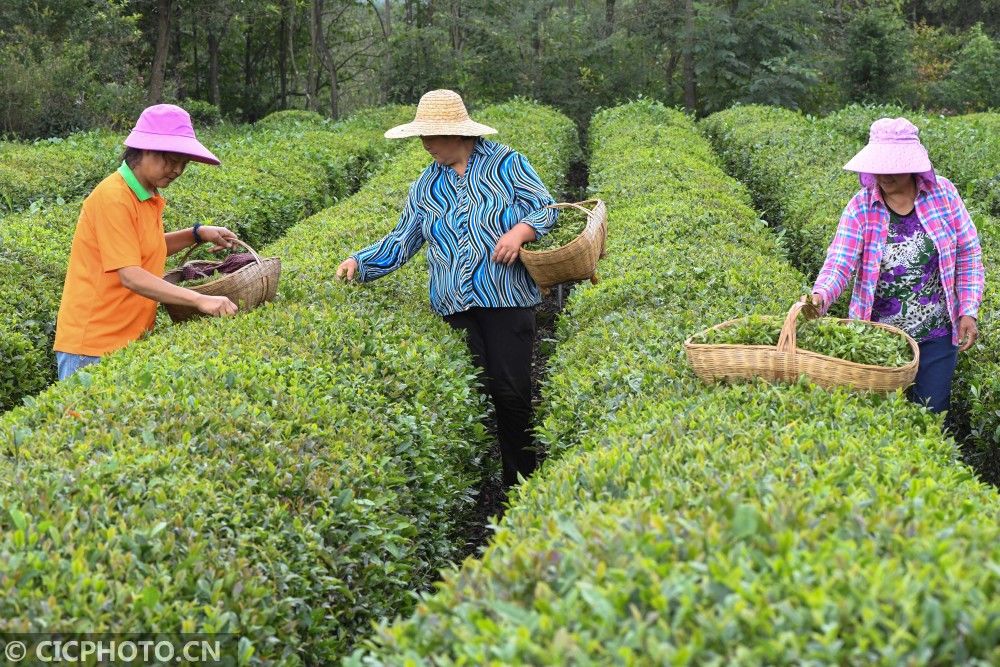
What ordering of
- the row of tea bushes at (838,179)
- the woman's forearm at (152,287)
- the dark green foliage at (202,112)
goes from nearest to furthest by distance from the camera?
the woman's forearm at (152,287) < the row of tea bushes at (838,179) < the dark green foliage at (202,112)

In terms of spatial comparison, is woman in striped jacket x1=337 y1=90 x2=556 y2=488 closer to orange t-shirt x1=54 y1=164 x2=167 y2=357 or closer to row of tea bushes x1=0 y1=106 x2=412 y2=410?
orange t-shirt x1=54 y1=164 x2=167 y2=357

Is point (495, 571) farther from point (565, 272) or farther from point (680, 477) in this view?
point (565, 272)

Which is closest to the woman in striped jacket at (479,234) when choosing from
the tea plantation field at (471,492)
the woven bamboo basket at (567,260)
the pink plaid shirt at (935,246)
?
the woven bamboo basket at (567,260)

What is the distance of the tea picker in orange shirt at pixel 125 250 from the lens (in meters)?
4.70

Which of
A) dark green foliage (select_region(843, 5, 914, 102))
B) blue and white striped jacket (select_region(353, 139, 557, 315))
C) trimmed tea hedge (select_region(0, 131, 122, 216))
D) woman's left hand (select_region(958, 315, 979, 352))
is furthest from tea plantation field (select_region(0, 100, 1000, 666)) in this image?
dark green foliage (select_region(843, 5, 914, 102))

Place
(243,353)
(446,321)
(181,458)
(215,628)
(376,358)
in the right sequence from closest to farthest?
(215,628) < (181,458) < (243,353) < (376,358) < (446,321)

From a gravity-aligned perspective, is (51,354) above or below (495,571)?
below

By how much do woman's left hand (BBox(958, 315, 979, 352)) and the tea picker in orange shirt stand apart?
381cm

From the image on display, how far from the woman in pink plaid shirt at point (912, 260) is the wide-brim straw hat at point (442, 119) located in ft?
6.33

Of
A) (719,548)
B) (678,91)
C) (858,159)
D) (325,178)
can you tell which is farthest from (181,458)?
Result: (678,91)

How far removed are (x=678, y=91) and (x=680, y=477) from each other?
3108 cm

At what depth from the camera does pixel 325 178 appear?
14211 mm

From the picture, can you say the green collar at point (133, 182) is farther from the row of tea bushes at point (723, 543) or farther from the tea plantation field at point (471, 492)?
the row of tea bushes at point (723, 543)

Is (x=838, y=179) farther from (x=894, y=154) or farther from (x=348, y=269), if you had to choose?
(x=348, y=269)
